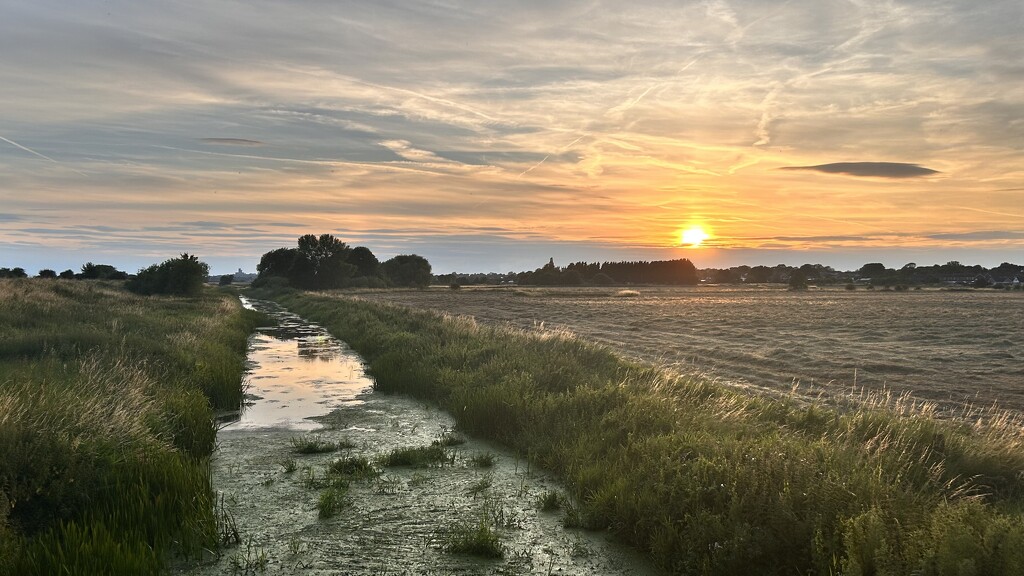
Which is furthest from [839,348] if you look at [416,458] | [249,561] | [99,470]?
[99,470]

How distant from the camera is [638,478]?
8.19 metres

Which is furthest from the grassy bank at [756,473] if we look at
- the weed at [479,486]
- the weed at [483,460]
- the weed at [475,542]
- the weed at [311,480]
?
the weed at [311,480]

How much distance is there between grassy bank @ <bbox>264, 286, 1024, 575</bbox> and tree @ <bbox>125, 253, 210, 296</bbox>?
168 ft

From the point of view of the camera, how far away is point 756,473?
6.93 metres

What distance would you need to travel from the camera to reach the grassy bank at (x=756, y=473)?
217 inches

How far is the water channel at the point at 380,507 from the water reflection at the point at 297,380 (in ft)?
0.50

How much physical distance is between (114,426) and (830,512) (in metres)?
9.07

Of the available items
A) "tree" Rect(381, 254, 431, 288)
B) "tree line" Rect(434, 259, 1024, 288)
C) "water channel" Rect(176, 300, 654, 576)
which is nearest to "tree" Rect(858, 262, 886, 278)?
"tree line" Rect(434, 259, 1024, 288)

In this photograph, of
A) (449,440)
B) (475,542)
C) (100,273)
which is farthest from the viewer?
(100,273)

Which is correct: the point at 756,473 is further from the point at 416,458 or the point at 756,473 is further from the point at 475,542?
the point at 416,458

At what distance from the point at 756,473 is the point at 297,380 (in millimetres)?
16631

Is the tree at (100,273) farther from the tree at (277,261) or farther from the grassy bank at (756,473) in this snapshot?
the grassy bank at (756,473)

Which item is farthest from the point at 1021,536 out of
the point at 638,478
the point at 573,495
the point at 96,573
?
the point at 96,573

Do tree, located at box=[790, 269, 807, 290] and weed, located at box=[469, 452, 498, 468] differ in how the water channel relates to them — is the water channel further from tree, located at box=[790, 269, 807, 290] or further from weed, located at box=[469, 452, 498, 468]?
tree, located at box=[790, 269, 807, 290]
